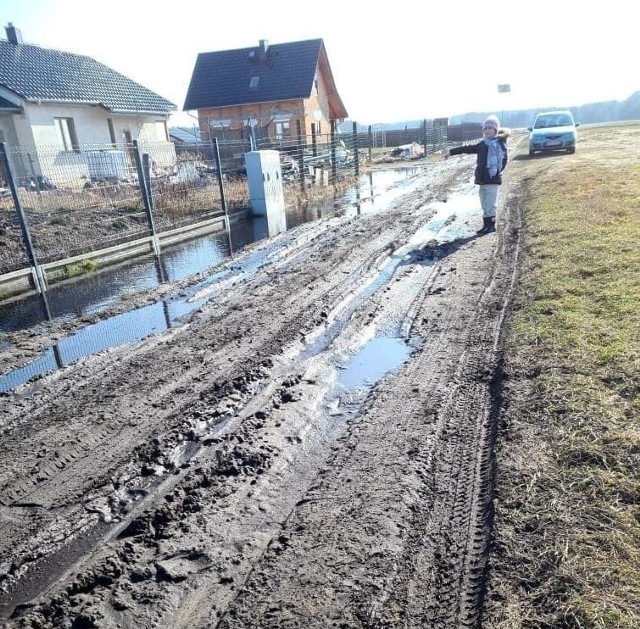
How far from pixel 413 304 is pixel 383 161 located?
2881 centimetres

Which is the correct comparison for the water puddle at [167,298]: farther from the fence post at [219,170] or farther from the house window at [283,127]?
the house window at [283,127]

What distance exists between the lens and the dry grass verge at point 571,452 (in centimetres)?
219

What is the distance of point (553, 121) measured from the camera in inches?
883

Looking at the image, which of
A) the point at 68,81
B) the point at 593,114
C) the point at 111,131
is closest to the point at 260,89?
the point at 111,131

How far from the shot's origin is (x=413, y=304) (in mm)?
6227

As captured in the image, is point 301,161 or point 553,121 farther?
point 553,121

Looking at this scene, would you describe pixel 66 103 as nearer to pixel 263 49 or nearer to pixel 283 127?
pixel 283 127

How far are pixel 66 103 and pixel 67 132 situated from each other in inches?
45.7

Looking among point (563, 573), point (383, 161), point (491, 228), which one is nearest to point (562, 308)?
point (563, 573)

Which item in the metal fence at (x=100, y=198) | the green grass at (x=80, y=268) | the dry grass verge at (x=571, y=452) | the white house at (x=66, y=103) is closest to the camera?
the dry grass verge at (x=571, y=452)

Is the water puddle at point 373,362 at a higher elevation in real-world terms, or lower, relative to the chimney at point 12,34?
lower

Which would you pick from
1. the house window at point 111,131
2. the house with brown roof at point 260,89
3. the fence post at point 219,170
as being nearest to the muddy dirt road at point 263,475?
the fence post at point 219,170

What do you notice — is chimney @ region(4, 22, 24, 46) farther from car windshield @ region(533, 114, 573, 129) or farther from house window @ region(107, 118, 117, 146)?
car windshield @ region(533, 114, 573, 129)

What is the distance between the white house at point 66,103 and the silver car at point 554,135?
14818mm
